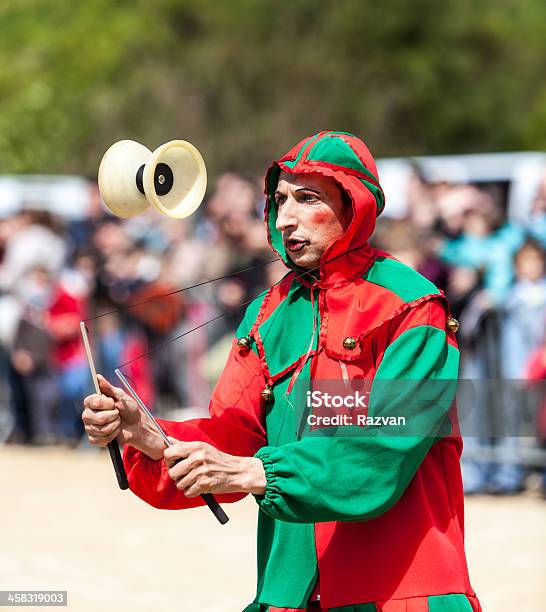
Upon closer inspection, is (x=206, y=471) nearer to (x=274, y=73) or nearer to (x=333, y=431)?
(x=333, y=431)

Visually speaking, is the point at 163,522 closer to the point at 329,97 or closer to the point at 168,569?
the point at 168,569

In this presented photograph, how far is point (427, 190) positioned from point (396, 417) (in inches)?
272

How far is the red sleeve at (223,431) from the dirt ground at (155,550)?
3.03 m

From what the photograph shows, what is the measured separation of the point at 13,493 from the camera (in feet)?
33.5

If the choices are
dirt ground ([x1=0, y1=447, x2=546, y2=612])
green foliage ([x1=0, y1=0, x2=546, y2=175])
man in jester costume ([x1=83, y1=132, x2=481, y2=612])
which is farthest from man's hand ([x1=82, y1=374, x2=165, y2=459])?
green foliage ([x1=0, y1=0, x2=546, y2=175])

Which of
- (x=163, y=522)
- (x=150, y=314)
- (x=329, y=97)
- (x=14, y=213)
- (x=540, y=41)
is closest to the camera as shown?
(x=163, y=522)

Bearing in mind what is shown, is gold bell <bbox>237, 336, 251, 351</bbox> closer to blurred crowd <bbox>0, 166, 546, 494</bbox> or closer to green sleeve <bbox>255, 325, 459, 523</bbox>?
green sleeve <bbox>255, 325, 459, 523</bbox>

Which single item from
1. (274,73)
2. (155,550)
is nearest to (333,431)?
(155,550)

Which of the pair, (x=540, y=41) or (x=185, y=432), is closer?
(x=185, y=432)

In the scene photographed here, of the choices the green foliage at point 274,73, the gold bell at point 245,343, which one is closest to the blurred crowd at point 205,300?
the gold bell at point 245,343

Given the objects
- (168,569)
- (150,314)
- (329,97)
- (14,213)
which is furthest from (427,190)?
(329,97)

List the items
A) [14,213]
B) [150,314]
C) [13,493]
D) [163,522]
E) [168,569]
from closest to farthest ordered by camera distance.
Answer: [168,569] < [163,522] < [13,493] < [150,314] < [14,213]

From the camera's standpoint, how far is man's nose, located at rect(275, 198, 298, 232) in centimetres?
386

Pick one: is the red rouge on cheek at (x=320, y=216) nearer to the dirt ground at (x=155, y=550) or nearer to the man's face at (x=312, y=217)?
the man's face at (x=312, y=217)
